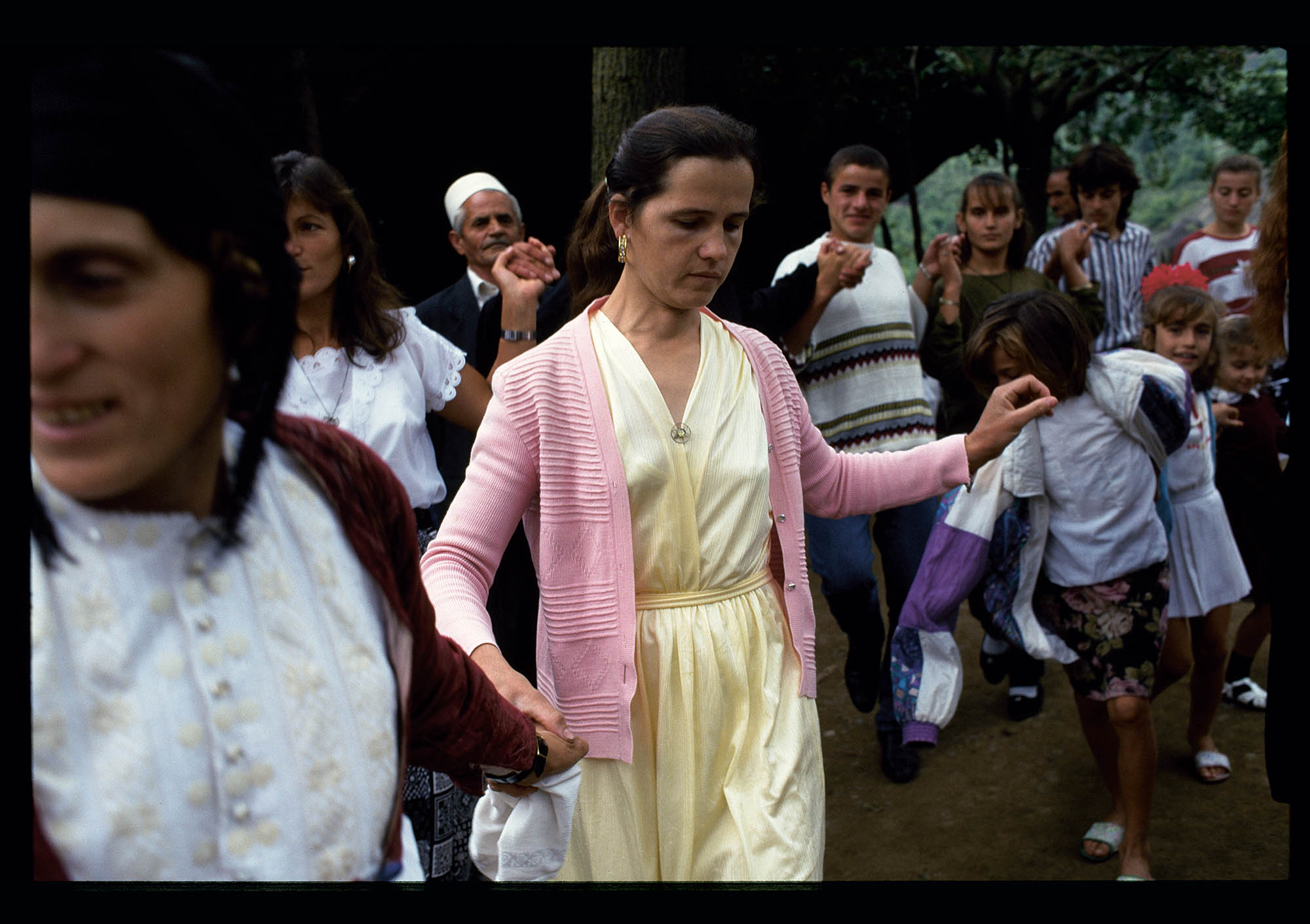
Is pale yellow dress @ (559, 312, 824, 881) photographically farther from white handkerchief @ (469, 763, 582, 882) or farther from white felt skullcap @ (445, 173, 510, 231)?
white felt skullcap @ (445, 173, 510, 231)

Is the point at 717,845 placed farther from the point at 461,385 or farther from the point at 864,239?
the point at 864,239

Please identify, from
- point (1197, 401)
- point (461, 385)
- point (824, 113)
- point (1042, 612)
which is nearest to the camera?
point (461, 385)

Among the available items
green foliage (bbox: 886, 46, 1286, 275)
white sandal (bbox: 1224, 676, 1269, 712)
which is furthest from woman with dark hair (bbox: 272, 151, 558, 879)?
green foliage (bbox: 886, 46, 1286, 275)

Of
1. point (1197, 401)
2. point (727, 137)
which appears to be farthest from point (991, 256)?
point (727, 137)

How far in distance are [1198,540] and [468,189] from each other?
3.01 m

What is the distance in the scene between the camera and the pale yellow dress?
2.14 metres

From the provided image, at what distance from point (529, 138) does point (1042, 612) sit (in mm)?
5439

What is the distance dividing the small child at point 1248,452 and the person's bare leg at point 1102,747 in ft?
4.30

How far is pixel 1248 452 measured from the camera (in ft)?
15.0

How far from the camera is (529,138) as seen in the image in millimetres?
7875

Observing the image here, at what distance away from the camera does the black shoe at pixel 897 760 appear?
4344 millimetres

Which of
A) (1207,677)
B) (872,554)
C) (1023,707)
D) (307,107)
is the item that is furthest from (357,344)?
(307,107)

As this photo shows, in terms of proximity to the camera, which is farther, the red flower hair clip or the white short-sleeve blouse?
the red flower hair clip

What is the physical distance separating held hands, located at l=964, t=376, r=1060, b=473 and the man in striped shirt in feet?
10.1
